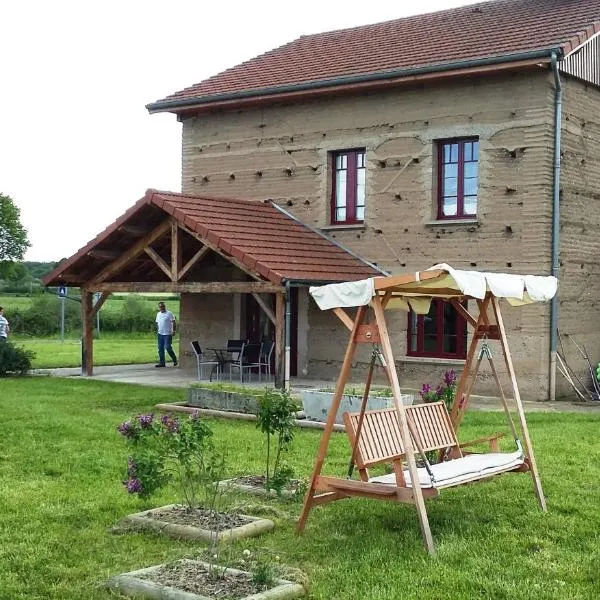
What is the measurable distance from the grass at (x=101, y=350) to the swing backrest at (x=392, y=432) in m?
15.6

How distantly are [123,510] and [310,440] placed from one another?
4.27 metres

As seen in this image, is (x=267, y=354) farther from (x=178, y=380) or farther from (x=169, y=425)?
(x=169, y=425)

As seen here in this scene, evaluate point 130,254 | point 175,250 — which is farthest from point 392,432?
point 130,254

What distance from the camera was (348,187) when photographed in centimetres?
2067

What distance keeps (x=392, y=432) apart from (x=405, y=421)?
45.7 inches

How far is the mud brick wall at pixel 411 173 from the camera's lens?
707 inches

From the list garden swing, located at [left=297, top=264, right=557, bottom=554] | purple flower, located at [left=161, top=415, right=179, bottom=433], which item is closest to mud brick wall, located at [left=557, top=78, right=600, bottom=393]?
garden swing, located at [left=297, top=264, right=557, bottom=554]

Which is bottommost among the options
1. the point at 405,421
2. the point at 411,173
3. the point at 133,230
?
the point at 405,421

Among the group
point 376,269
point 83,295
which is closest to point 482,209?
point 376,269

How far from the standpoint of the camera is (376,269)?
19.9m

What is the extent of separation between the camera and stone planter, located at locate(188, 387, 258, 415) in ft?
47.8

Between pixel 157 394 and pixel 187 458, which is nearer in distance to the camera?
pixel 187 458

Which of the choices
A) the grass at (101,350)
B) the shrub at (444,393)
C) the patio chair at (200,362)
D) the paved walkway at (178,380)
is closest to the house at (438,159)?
the paved walkway at (178,380)

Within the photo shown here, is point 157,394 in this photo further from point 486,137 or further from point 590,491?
point 590,491
